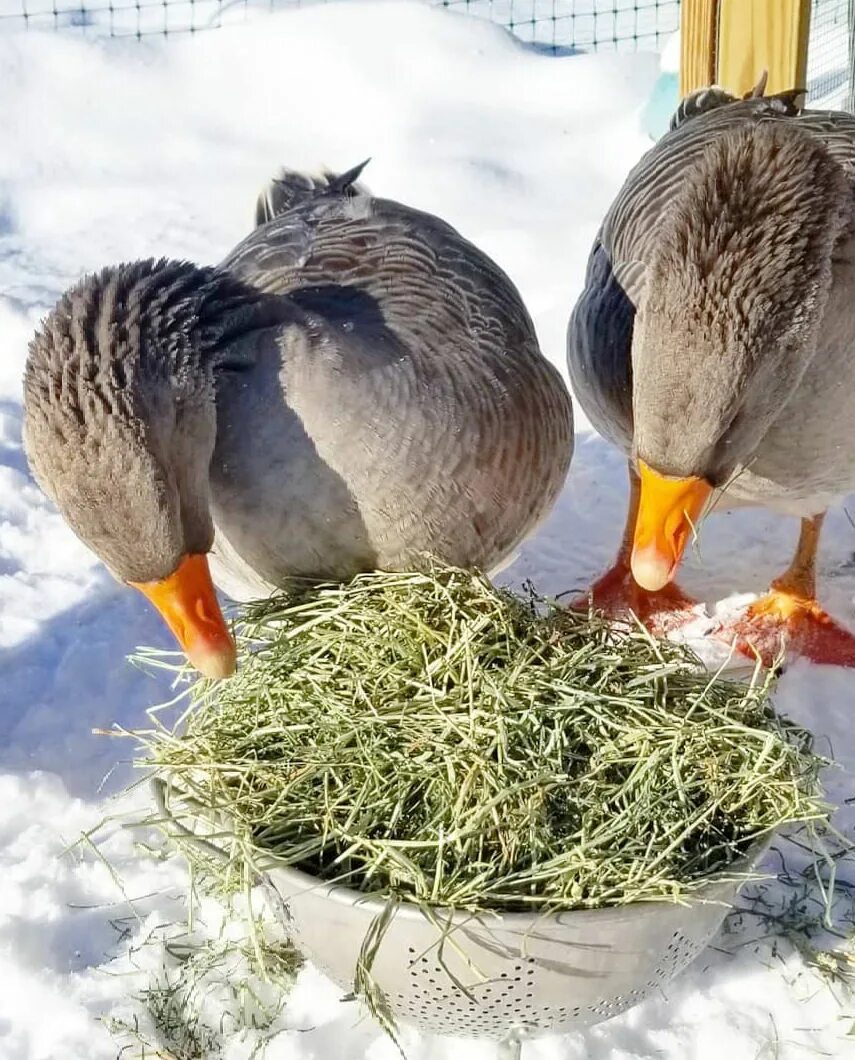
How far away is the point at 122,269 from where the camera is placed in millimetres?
2559

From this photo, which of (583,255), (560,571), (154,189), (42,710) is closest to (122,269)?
(42,710)

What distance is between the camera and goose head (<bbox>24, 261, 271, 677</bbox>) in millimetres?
2258

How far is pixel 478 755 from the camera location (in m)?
2.34

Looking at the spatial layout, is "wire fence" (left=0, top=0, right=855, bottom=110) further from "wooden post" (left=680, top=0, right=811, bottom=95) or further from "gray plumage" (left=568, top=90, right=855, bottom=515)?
"gray plumage" (left=568, top=90, right=855, bottom=515)

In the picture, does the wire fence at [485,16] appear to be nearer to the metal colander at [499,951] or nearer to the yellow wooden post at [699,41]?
the yellow wooden post at [699,41]

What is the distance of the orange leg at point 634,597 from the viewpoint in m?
4.26

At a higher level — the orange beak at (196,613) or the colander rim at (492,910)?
the orange beak at (196,613)

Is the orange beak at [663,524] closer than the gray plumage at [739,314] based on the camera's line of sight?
No

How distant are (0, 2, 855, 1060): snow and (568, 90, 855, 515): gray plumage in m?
0.88

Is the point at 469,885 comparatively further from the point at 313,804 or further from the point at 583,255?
the point at 583,255

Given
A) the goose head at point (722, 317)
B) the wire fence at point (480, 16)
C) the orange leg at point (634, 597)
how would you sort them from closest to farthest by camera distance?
the goose head at point (722, 317)
the orange leg at point (634, 597)
the wire fence at point (480, 16)

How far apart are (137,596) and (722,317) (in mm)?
2408

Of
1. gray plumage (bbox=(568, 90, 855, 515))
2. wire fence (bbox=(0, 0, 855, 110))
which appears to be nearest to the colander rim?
gray plumage (bbox=(568, 90, 855, 515))

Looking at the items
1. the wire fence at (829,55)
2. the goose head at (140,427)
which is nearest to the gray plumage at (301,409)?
the goose head at (140,427)
